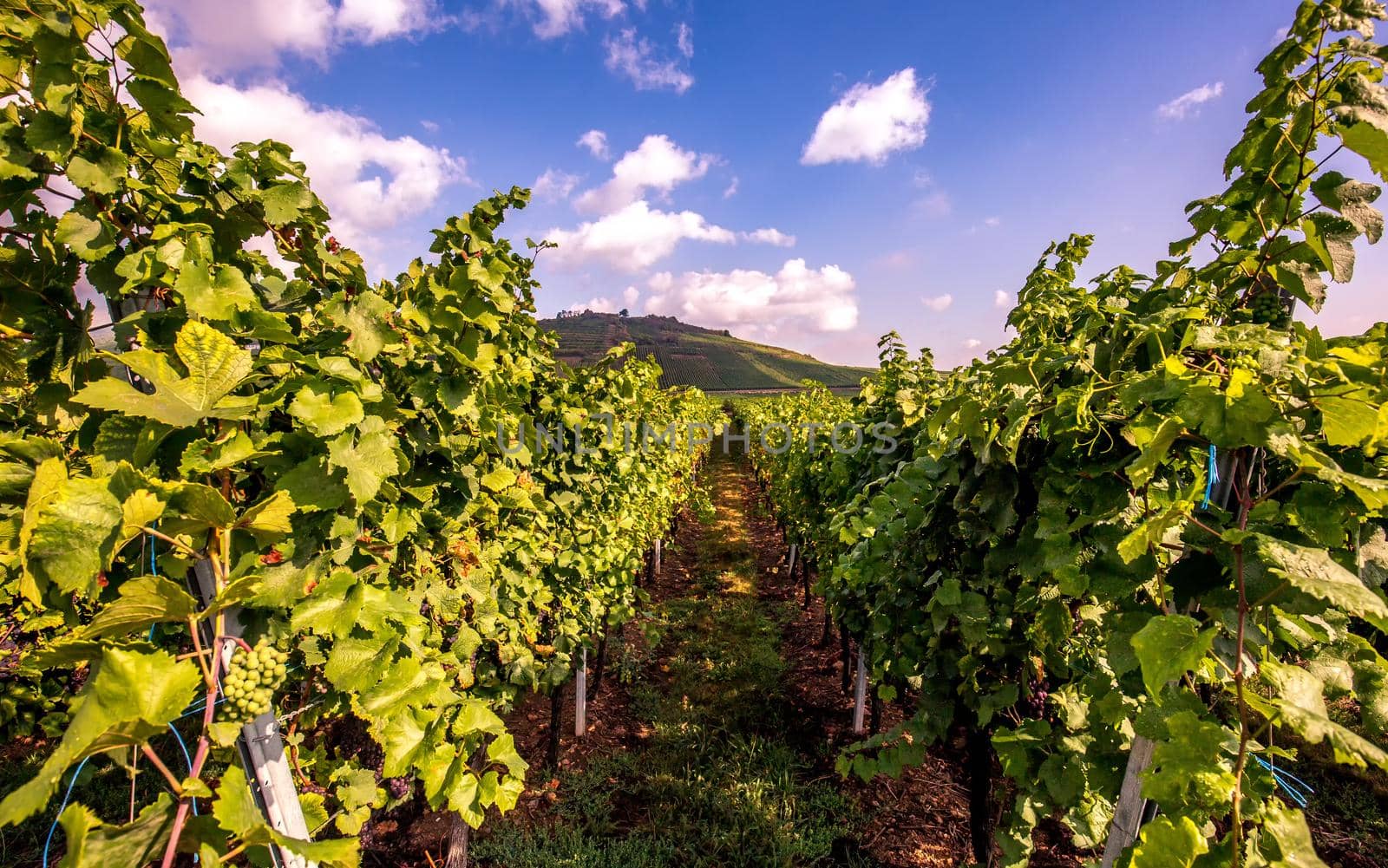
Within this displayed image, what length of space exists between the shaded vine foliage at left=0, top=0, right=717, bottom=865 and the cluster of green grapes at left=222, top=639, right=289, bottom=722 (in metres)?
0.02

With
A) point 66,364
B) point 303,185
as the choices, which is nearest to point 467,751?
point 66,364

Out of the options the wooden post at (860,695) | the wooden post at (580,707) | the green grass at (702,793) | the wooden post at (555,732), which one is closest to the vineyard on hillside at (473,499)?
the green grass at (702,793)

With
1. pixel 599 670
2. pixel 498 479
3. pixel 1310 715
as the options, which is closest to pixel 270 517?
pixel 498 479

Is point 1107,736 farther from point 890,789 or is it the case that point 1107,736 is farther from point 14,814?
point 890,789

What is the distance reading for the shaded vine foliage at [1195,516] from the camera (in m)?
0.91

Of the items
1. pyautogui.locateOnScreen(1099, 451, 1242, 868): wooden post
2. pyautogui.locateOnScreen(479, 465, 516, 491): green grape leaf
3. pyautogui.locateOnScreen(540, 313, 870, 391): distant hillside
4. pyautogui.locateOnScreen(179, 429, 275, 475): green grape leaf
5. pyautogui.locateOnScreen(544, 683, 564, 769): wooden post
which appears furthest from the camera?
pyautogui.locateOnScreen(540, 313, 870, 391): distant hillside

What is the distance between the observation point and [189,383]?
3.63 feet

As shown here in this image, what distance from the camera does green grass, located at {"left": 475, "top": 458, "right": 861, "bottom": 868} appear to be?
137 inches

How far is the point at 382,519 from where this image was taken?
1765 millimetres

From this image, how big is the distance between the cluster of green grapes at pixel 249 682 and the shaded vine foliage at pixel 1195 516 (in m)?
1.56

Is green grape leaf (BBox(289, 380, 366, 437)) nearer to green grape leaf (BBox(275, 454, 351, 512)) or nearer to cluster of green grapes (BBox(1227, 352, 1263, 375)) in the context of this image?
green grape leaf (BBox(275, 454, 351, 512))

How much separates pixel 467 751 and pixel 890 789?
143 inches

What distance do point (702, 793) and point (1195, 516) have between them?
3723 mm

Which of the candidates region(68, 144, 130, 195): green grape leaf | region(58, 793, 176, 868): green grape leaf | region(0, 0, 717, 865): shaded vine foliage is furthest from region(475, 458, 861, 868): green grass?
region(68, 144, 130, 195): green grape leaf
